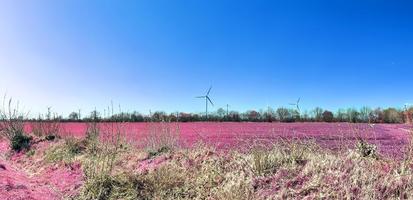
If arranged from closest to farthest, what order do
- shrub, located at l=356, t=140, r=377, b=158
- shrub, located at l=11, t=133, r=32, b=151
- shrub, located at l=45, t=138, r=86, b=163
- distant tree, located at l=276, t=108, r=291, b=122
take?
1. shrub, located at l=356, t=140, r=377, b=158
2. shrub, located at l=45, t=138, r=86, b=163
3. shrub, located at l=11, t=133, r=32, b=151
4. distant tree, located at l=276, t=108, r=291, b=122

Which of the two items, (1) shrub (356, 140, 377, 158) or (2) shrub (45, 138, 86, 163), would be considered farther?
(2) shrub (45, 138, 86, 163)

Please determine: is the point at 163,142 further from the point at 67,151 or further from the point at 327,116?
the point at 327,116

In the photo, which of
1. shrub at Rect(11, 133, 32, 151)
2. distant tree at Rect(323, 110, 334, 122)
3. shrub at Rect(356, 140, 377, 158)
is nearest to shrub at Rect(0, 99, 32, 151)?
shrub at Rect(11, 133, 32, 151)

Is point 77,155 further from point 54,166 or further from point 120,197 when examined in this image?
point 120,197

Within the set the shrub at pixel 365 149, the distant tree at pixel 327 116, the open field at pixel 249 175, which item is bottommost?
the open field at pixel 249 175

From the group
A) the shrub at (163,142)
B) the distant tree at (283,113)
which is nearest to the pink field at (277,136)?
the shrub at (163,142)

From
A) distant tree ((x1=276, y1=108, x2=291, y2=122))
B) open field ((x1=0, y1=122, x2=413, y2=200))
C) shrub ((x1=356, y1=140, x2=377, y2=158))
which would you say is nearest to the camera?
open field ((x1=0, y1=122, x2=413, y2=200))

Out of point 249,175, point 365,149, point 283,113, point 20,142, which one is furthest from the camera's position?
point 283,113

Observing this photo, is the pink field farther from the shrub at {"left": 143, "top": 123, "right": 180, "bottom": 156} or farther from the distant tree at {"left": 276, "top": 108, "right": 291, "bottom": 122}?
the distant tree at {"left": 276, "top": 108, "right": 291, "bottom": 122}

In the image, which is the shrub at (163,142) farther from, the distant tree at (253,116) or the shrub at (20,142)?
the distant tree at (253,116)

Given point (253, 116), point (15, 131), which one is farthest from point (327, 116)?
point (15, 131)

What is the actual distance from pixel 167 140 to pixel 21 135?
35.8 ft

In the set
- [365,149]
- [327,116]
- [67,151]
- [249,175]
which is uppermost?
[327,116]

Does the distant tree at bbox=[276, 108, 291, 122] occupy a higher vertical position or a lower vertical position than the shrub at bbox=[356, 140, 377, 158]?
higher
